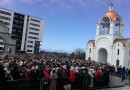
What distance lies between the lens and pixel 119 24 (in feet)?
229

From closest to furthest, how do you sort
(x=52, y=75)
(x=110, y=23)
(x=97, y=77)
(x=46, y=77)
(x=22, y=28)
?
(x=46, y=77), (x=52, y=75), (x=97, y=77), (x=110, y=23), (x=22, y=28)

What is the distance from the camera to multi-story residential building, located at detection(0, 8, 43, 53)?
A: 382 feet

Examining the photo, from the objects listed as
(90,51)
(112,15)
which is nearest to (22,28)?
(90,51)

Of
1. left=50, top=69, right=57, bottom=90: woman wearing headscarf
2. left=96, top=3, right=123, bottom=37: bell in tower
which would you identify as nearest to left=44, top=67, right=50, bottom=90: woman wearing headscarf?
left=50, top=69, right=57, bottom=90: woman wearing headscarf

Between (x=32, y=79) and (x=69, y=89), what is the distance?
3229 millimetres

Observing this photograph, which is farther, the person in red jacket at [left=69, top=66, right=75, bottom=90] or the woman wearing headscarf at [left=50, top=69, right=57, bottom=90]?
the person in red jacket at [left=69, top=66, right=75, bottom=90]

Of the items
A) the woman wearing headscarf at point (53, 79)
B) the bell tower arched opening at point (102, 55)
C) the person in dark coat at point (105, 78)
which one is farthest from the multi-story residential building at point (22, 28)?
the woman wearing headscarf at point (53, 79)

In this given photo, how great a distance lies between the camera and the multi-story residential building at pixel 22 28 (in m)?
116

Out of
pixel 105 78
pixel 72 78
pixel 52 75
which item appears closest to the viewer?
pixel 52 75

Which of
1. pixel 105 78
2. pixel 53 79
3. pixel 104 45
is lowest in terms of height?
pixel 105 78

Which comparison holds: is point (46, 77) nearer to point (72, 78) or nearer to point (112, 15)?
point (72, 78)

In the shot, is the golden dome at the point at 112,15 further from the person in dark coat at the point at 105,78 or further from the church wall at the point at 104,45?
the person in dark coat at the point at 105,78

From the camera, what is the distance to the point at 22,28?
123250 millimetres

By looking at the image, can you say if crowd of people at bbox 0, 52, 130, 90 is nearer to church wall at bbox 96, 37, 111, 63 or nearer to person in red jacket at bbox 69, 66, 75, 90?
person in red jacket at bbox 69, 66, 75, 90
